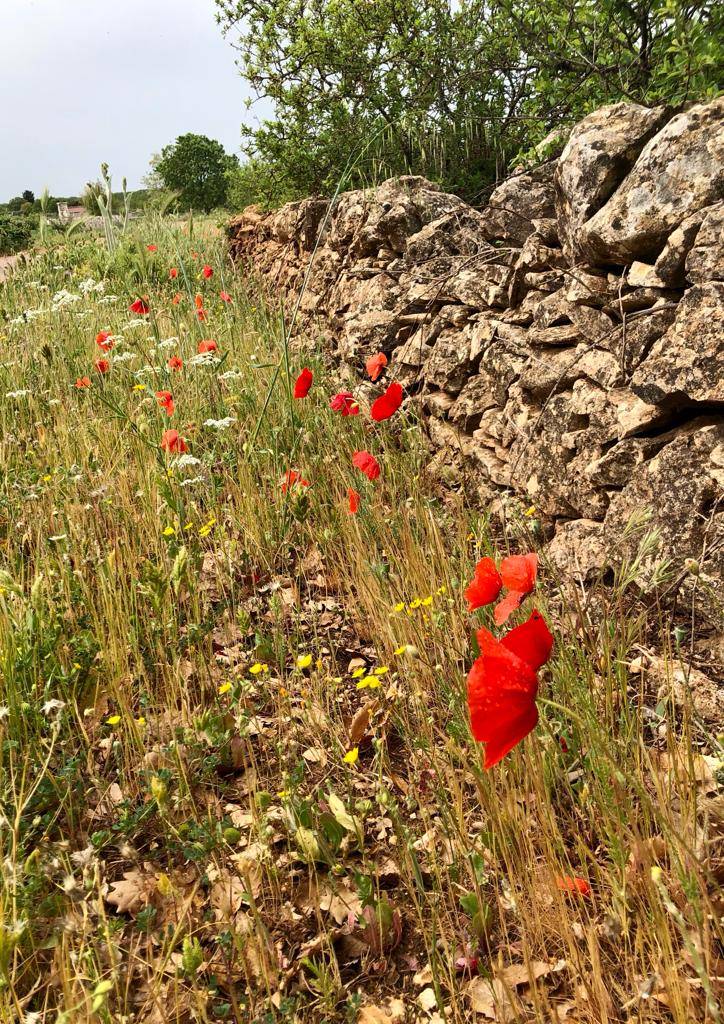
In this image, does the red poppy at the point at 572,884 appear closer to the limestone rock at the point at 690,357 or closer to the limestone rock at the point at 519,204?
the limestone rock at the point at 690,357

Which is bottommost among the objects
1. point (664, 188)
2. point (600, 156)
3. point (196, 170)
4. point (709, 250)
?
point (709, 250)

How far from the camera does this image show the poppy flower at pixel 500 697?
1.18 metres

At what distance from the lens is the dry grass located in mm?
1399

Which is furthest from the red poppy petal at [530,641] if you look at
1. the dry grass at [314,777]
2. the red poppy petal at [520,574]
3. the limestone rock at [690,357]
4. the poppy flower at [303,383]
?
the poppy flower at [303,383]

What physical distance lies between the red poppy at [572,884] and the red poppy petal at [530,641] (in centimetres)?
53

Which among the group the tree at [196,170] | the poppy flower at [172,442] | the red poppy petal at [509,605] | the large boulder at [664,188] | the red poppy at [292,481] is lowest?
the red poppy petal at [509,605]

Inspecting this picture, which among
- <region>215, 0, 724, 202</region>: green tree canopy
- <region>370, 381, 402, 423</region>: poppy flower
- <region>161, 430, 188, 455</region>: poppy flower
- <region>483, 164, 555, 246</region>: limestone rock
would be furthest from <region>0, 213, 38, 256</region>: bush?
<region>370, 381, 402, 423</region>: poppy flower

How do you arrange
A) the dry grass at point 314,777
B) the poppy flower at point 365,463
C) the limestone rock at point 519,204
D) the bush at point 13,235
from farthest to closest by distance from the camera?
the bush at point 13,235 → the limestone rock at point 519,204 → the poppy flower at point 365,463 → the dry grass at point 314,777

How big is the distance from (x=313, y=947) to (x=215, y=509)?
177 centimetres

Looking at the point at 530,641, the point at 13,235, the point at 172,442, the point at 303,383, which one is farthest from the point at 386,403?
the point at 13,235

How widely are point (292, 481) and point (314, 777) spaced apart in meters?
1.39

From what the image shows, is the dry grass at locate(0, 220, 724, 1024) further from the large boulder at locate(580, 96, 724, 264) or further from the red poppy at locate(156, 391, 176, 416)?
the large boulder at locate(580, 96, 724, 264)

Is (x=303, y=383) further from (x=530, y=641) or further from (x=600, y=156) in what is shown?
(x=530, y=641)

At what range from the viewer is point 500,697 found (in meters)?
1.19
